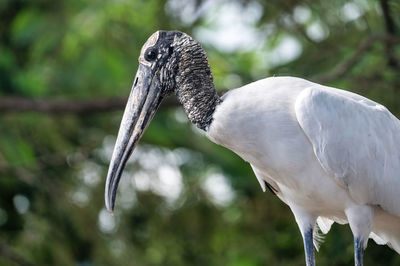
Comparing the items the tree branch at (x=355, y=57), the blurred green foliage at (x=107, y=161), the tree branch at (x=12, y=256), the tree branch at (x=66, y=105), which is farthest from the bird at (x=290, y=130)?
the tree branch at (x=12, y=256)

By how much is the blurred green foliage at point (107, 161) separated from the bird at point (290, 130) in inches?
118

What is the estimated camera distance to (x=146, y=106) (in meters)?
4.72

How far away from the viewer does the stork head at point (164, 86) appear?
4664 mm

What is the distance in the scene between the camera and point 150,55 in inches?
188

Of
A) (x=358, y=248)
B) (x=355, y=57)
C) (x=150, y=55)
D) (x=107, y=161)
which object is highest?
(x=150, y=55)

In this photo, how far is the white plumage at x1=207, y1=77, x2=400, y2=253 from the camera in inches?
181

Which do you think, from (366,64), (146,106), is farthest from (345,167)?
(366,64)

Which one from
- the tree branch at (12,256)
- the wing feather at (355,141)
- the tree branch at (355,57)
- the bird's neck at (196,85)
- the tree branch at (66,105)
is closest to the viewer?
the wing feather at (355,141)

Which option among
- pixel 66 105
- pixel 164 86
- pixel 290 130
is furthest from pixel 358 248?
pixel 66 105

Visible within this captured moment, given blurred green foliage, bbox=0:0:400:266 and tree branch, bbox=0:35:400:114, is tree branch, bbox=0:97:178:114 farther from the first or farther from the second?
blurred green foliage, bbox=0:0:400:266

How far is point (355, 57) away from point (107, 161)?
12.7ft

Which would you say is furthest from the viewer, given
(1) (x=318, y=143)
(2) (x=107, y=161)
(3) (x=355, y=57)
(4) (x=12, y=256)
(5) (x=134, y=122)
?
(2) (x=107, y=161)

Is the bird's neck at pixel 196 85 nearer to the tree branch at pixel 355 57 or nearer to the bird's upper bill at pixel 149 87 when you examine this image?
the bird's upper bill at pixel 149 87

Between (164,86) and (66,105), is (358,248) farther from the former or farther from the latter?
(66,105)
